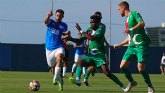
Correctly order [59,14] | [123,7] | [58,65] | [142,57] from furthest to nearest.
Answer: [59,14] < [58,65] < [123,7] < [142,57]

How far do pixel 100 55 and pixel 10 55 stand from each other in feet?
132

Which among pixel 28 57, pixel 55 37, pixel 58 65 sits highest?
pixel 55 37

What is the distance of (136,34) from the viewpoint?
1580 cm

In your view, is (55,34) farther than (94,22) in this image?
Yes

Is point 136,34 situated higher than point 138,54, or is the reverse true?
point 136,34

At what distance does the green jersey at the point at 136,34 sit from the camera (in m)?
15.7

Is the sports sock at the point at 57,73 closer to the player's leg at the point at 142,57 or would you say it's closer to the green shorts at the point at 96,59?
the green shorts at the point at 96,59

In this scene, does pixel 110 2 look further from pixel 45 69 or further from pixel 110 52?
pixel 45 69

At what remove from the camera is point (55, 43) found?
17.8 metres

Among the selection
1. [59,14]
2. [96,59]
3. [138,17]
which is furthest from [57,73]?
[138,17]

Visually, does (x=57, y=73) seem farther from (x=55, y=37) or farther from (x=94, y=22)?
(x=94, y=22)

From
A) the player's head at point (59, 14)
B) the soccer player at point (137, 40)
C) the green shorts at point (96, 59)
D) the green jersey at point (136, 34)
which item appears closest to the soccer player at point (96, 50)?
the green shorts at point (96, 59)

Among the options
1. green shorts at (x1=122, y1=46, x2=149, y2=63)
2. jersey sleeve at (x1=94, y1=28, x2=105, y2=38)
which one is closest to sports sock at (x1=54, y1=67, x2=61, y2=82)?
jersey sleeve at (x1=94, y1=28, x2=105, y2=38)

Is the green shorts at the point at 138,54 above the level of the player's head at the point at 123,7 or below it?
below
